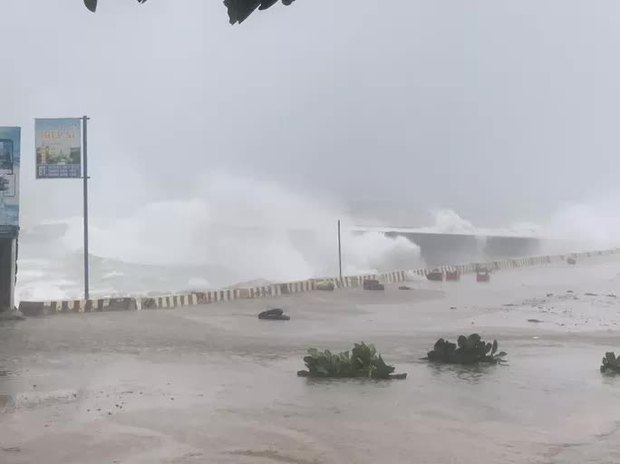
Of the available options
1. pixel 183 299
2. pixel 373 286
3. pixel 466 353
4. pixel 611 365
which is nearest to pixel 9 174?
pixel 183 299

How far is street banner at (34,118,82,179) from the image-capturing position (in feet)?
60.8

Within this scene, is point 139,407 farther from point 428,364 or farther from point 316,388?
point 428,364

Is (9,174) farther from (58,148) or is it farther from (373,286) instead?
(373,286)

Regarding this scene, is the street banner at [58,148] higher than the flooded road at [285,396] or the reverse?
higher

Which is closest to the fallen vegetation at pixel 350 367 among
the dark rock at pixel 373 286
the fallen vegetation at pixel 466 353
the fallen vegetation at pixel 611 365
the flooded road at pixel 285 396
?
the flooded road at pixel 285 396

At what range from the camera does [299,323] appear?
1599 centimetres

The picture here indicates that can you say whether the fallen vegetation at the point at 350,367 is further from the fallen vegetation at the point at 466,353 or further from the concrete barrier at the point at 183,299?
the concrete barrier at the point at 183,299

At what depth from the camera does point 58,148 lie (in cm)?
1869

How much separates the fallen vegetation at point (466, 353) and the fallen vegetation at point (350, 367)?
1.52 m

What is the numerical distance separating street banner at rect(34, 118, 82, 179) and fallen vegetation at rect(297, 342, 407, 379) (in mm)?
11784

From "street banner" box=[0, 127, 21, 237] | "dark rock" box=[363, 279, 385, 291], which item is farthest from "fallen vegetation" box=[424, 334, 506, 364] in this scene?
"dark rock" box=[363, 279, 385, 291]

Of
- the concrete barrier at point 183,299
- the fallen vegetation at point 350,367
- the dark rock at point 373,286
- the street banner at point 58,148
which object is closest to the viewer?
the fallen vegetation at point 350,367

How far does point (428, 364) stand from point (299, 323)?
6.04 m

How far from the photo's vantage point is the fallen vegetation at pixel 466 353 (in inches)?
408
